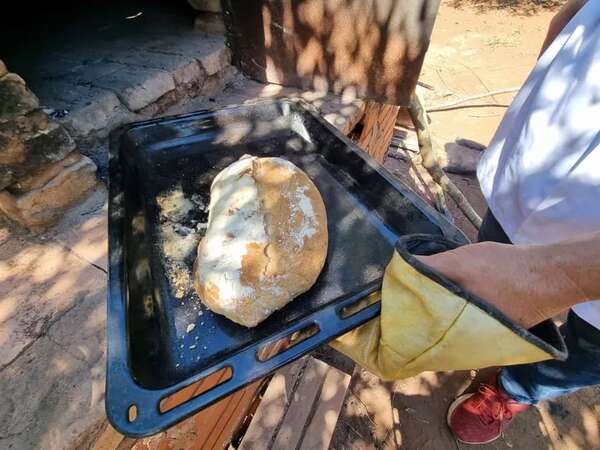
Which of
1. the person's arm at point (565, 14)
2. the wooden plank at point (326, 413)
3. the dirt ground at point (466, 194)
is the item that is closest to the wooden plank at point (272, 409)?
the wooden plank at point (326, 413)

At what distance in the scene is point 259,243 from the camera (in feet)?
3.28

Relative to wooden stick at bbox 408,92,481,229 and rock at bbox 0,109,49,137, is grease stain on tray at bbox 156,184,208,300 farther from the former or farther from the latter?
wooden stick at bbox 408,92,481,229

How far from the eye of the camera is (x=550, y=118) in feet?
3.64

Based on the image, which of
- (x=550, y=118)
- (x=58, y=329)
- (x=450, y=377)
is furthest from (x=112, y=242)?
(x=450, y=377)

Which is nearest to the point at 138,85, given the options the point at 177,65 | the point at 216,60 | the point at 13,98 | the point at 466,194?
the point at 177,65

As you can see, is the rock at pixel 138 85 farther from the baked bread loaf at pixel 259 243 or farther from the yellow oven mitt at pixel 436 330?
the yellow oven mitt at pixel 436 330

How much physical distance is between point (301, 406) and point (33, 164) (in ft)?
4.70

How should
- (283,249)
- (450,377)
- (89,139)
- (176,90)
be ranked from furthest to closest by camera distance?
(450,377) < (176,90) < (89,139) < (283,249)

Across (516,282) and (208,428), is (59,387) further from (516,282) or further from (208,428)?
(516,282)

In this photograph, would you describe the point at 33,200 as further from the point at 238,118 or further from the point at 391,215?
the point at 391,215

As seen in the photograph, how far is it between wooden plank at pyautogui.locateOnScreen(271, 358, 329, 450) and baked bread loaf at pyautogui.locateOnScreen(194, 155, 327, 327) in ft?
2.87

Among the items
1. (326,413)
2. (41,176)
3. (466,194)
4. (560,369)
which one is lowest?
(466,194)

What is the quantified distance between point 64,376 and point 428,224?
3.59ft

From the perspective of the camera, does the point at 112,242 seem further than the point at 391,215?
No
